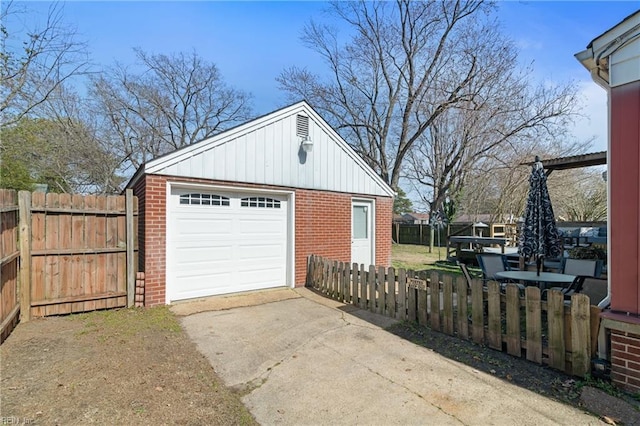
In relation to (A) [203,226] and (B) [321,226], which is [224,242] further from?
(B) [321,226]

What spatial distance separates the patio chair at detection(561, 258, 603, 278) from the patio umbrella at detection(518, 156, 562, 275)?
4.57 ft

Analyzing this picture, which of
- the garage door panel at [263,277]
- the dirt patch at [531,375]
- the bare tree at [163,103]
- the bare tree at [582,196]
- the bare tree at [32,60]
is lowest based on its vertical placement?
the dirt patch at [531,375]

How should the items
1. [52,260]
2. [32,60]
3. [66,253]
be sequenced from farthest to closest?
1. [32,60]
2. [66,253]
3. [52,260]

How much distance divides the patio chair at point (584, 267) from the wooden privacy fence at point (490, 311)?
2.16 meters

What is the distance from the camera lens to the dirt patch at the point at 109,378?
9.40ft

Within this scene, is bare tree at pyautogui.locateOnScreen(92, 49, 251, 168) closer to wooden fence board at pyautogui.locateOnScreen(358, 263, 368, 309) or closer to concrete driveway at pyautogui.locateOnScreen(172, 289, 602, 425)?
wooden fence board at pyautogui.locateOnScreen(358, 263, 368, 309)

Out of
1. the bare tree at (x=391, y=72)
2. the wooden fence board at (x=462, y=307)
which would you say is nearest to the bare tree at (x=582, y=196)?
the bare tree at (x=391, y=72)

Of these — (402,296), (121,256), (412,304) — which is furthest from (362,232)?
(121,256)

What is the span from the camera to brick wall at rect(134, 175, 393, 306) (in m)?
6.29

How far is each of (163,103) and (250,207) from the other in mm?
19614

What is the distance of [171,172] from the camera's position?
6484 millimetres

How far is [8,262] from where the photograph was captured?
457cm

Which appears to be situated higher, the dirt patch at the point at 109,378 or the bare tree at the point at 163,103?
the bare tree at the point at 163,103

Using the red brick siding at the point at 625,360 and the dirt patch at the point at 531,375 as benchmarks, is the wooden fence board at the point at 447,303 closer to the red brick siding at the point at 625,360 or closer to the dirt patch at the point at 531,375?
the dirt patch at the point at 531,375
